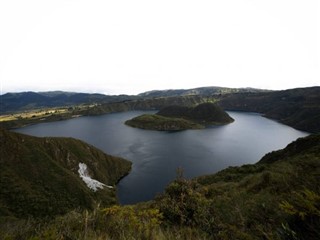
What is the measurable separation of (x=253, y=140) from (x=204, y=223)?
392 ft

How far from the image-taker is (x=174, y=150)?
95.4 metres

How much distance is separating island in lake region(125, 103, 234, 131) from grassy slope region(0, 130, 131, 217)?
9278 centimetres

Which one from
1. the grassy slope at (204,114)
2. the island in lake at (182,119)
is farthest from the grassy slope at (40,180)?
the grassy slope at (204,114)

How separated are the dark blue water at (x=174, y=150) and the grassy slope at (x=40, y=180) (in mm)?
9562

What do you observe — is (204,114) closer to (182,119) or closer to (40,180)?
(182,119)

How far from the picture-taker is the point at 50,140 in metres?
56.0

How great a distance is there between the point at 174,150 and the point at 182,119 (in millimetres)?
66780

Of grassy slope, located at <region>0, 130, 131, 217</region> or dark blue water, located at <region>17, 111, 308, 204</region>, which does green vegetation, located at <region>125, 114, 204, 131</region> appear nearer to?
dark blue water, located at <region>17, 111, 308, 204</region>

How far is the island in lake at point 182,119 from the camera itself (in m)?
149

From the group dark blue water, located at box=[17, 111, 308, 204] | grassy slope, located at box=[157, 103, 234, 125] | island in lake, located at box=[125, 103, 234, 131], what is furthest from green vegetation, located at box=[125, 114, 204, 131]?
grassy slope, located at box=[157, 103, 234, 125]

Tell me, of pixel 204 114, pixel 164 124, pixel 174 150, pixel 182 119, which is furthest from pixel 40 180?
pixel 204 114

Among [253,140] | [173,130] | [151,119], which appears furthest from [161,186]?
[151,119]

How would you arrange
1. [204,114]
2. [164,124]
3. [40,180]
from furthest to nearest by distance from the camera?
[204,114]
[164,124]
[40,180]

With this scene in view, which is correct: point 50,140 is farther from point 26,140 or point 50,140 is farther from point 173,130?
point 173,130
